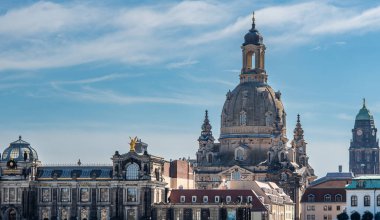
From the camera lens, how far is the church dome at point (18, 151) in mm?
185125

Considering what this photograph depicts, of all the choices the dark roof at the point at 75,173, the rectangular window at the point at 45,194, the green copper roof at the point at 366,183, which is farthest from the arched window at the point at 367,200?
the rectangular window at the point at 45,194

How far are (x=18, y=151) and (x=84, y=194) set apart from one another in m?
12.7

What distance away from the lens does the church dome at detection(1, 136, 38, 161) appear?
7288 inches

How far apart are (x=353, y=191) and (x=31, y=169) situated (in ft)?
164

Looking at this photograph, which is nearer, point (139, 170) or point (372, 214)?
point (372, 214)

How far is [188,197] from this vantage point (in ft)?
604

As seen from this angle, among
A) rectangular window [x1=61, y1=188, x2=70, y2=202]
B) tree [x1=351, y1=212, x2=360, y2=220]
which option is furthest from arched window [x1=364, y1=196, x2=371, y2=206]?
rectangular window [x1=61, y1=188, x2=70, y2=202]

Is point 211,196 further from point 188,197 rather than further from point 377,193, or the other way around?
point 377,193

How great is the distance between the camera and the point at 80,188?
18300 cm

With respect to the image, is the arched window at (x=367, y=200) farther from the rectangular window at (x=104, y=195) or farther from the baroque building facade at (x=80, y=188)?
the rectangular window at (x=104, y=195)

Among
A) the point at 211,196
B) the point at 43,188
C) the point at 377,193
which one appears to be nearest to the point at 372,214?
the point at 377,193

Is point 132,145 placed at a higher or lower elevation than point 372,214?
higher

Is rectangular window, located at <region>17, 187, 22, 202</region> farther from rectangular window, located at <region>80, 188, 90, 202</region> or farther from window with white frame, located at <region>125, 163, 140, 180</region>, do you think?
window with white frame, located at <region>125, 163, 140, 180</region>

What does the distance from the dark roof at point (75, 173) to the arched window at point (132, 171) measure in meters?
2.92
